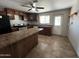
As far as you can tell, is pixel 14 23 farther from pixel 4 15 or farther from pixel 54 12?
pixel 54 12

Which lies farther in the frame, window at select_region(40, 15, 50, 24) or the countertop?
window at select_region(40, 15, 50, 24)

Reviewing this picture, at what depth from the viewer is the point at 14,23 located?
536cm

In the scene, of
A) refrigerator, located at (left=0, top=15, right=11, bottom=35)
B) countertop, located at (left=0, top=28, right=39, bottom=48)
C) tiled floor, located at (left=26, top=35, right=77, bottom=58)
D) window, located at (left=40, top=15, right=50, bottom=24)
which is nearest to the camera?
countertop, located at (left=0, top=28, right=39, bottom=48)

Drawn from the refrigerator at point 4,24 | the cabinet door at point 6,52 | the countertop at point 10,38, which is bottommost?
the cabinet door at point 6,52

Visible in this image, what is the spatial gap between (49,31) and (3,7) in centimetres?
395

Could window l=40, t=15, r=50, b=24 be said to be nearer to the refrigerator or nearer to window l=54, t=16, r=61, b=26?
window l=54, t=16, r=61, b=26

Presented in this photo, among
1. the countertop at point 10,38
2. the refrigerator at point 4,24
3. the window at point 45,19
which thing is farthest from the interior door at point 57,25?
the countertop at point 10,38

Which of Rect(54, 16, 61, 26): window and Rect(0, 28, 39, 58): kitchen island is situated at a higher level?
Rect(54, 16, 61, 26): window

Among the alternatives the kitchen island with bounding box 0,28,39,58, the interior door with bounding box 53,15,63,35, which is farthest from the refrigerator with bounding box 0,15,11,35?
the interior door with bounding box 53,15,63,35

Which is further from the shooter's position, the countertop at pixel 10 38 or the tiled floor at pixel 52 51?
the tiled floor at pixel 52 51

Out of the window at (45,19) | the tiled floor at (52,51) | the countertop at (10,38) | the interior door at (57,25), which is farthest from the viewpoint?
the window at (45,19)

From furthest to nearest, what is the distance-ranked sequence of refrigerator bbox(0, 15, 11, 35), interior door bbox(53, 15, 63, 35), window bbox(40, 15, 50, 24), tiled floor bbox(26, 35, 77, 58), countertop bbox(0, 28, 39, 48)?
window bbox(40, 15, 50, 24)
interior door bbox(53, 15, 63, 35)
refrigerator bbox(0, 15, 11, 35)
tiled floor bbox(26, 35, 77, 58)
countertop bbox(0, 28, 39, 48)

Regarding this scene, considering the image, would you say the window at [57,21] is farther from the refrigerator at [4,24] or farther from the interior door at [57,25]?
the refrigerator at [4,24]

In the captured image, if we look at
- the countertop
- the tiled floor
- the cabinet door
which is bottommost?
the tiled floor
